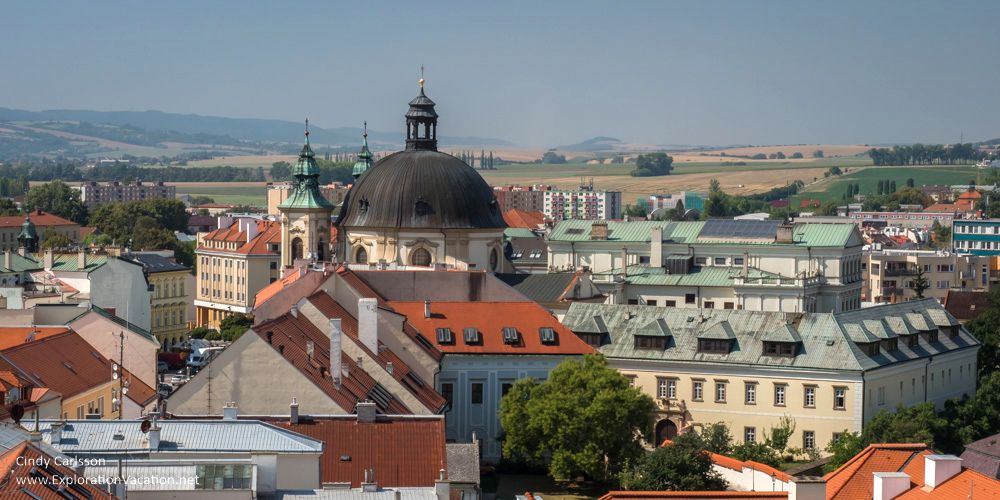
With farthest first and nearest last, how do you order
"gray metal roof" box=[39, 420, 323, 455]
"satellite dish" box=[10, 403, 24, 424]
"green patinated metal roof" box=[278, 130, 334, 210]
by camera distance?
"green patinated metal roof" box=[278, 130, 334, 210] < "satellite dish" box=[10, 403, 24, 424] < "gray metal roof" box=[39, 420, 323, 455]

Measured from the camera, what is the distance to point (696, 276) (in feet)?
405

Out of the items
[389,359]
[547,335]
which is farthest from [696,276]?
[389,359]

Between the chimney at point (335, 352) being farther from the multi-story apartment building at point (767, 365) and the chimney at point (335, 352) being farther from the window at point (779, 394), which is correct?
the window at point (779, 394)

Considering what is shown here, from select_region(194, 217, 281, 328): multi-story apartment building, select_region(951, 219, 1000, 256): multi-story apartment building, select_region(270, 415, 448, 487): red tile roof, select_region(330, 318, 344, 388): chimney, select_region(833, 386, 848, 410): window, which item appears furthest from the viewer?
select_region(951, 219, 1000, 256): multi-story apartment building

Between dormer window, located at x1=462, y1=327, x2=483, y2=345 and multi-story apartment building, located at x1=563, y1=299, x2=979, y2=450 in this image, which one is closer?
multi-story apartment building, located at x1=563, y1=299, x2=979, y2=450

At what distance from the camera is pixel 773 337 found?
8594 cm

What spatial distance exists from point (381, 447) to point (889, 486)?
1441 centimetres

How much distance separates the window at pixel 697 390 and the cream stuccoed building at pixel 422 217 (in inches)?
849

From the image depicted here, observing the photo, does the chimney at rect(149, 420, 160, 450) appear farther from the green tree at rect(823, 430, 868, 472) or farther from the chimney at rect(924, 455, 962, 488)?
the green tree at rect(823, 430, 868, 472)

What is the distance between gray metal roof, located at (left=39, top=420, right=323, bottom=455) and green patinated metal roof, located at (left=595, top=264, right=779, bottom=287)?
76684 mm

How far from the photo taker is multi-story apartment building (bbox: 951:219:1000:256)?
194m

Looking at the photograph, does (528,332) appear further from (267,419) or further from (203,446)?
(203,446)

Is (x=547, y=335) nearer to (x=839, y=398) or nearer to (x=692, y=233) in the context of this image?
(x=839, y=398)

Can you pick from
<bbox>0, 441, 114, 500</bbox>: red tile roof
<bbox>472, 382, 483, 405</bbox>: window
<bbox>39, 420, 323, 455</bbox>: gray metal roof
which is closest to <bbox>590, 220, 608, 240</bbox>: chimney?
<bbox>472, 382, 483, 405</bbox>: window
